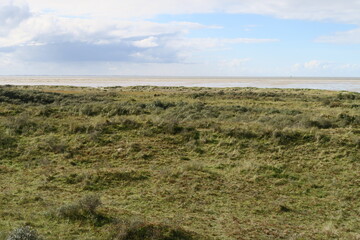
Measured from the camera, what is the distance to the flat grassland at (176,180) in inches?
353

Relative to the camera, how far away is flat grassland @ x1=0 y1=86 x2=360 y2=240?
898 cm

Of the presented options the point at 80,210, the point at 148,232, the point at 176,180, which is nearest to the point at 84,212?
the point at 80,210

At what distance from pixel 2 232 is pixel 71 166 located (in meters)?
7.31

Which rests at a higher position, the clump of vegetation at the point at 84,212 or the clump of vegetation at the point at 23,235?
the clump of vegetation at the point at 23,235

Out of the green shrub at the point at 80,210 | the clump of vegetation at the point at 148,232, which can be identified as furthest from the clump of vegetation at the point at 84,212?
the clump of vegetation at the point at 148,232

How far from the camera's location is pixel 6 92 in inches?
1730

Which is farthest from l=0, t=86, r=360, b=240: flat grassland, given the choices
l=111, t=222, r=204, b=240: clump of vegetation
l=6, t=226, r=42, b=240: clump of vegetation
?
l=6, t=226, r=42, b=240: clump of vegetation

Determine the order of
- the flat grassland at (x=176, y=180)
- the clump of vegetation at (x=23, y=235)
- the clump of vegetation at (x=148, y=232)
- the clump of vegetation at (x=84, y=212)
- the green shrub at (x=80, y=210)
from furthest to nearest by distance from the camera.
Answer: the green shrub at (x=80, y=210) → the clump of vegetation at (x=84, y=212) → the flat grassland at (x=176, y=180) → the clump of vegetation at (x=148, y=232) → the clump of vegetation at (x=23, y=235)

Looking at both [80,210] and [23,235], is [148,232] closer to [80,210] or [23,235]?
[80,210]

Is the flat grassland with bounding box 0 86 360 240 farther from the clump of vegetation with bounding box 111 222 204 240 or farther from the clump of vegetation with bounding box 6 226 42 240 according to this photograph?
the clump of vegetation with bounding box 6 226 42 240

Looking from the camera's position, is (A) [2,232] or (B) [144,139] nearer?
(A) [2,232]

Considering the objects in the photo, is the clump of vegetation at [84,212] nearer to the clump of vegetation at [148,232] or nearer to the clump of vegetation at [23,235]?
the clump of vegetation at [148,232]

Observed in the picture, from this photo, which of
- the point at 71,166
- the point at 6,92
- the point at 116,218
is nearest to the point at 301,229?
the point at 116,218

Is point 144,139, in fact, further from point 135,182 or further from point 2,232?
point 2,232
